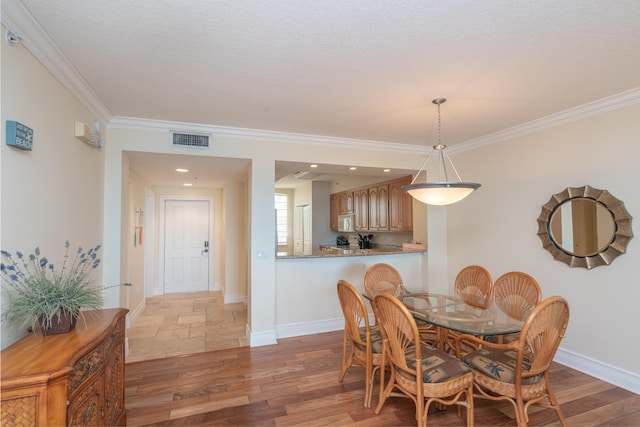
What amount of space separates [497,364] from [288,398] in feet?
5.25

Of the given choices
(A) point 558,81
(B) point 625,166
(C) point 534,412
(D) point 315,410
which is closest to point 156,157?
(D) point 315,410

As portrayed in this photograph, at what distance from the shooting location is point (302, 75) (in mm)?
2295

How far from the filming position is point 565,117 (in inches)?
121

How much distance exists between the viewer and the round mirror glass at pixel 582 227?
9.18ft

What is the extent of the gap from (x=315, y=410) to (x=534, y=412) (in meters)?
1.64

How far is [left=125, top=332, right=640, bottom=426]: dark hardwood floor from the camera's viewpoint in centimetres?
223

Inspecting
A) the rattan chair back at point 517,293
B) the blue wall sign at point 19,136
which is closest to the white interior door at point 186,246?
the blue wall sign at point 19,136

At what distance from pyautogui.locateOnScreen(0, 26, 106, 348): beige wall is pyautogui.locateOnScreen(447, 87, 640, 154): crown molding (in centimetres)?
426

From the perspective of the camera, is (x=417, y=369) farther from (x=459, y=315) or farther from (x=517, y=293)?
(x=517, y=293)

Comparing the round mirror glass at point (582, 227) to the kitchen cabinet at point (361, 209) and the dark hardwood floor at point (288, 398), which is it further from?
the kitchen cabinet at point (361, 209)

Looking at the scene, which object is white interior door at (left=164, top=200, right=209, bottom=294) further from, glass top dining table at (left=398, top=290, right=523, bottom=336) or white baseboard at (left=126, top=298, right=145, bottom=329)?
glass top dining table at (left=398, top=290, right=523, bottom=336)

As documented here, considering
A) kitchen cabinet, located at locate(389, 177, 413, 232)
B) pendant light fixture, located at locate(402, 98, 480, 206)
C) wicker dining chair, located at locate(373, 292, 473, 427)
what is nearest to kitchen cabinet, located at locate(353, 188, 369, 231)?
kitchen cabinet, located at locate(389, 177, 413, 232)

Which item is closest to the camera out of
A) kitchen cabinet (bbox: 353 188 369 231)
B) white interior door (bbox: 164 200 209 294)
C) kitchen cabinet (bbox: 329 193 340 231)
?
kitchen cabinet (bbox: 353 188 369 231)

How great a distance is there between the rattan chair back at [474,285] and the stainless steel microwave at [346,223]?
11.1 ft
